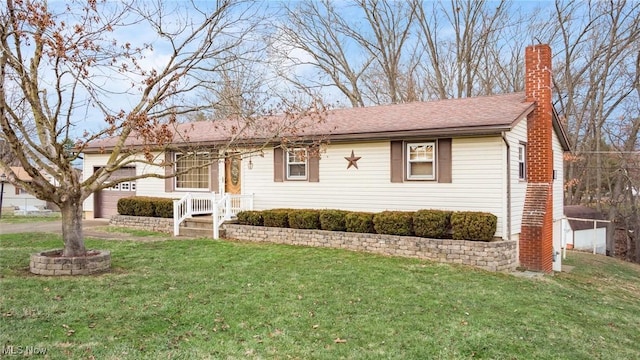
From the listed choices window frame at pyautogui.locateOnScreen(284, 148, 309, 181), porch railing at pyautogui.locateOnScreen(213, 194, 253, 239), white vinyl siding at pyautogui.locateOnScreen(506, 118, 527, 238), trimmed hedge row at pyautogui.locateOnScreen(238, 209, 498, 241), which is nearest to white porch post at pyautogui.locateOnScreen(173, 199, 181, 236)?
porch railing at pyautogui.locateOnScreen(213, 194, 253, 239)

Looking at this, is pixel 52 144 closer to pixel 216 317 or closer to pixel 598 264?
pixel 216 317

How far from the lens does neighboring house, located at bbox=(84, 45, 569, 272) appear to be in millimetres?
10484

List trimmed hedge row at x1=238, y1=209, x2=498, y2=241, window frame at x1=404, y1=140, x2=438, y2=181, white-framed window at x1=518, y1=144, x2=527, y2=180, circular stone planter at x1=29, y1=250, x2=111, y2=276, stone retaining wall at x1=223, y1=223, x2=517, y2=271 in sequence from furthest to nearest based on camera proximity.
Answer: white-framed window at x1=518, y1=144, x2=527, y2=180 < window frame at x1=404, y1=140, x2=438, y2=181 < trimmed hedge row at x1=238, y1=209, x2=498, y2=241 < stone retaining wall at x1=223, y1=223, x2=517, y2=271 < circular stone planter at x1=29, y1=250, x2=111, y2=276

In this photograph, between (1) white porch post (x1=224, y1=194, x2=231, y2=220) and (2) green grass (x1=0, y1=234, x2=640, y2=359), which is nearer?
(2) green grass (x1=0, y1=234, x2=640, y2=359)

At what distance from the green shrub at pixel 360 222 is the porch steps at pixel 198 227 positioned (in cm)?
377

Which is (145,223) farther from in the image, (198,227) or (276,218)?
(276,218)

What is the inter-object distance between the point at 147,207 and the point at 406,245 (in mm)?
8512

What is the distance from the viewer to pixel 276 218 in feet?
40.7

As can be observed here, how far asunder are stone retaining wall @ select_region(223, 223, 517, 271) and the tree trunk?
5187 mm

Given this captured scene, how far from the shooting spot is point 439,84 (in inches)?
1053

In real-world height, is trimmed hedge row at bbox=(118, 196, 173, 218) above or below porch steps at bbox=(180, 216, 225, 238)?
above

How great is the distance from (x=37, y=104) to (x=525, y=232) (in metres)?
10.5

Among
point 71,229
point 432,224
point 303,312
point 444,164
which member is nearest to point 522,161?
point 444,164

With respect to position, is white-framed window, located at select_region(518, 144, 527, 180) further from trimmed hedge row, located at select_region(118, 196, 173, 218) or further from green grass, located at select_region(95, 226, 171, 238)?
trimmed hedge row, located at select_region(118, 196, 173, 218)
